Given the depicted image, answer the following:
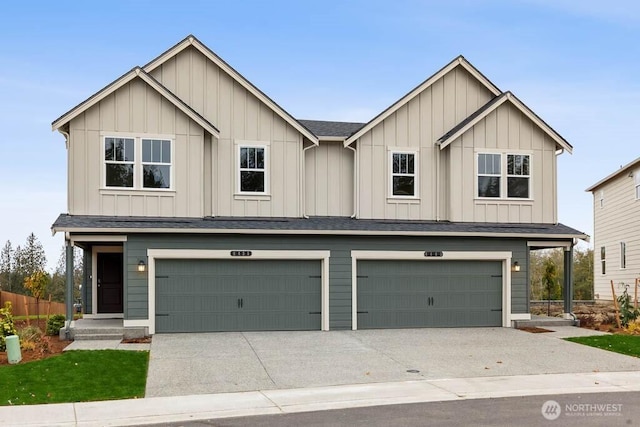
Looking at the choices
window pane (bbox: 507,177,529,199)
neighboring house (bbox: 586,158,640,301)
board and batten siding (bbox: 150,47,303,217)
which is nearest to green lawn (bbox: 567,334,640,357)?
window pane (bbox: 507,177,529,199)

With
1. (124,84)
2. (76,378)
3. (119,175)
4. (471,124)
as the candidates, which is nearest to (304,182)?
(471,124)

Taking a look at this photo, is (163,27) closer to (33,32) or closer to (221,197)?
(33,32)

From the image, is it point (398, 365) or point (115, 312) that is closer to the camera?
point (398, 365)

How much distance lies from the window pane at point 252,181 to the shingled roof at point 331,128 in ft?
8.77

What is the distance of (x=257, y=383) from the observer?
1252 centimetres

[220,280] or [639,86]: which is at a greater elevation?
[639,86]

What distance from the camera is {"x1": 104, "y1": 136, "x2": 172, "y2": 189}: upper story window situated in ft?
63.8

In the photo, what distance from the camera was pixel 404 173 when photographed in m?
22.0

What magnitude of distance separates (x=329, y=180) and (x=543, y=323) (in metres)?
8.09

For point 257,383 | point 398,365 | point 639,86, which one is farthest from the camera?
point 639,86

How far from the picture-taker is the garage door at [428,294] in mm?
20219

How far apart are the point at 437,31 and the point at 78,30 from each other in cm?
1143

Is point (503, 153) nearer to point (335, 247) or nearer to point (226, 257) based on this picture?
point (335, 247)

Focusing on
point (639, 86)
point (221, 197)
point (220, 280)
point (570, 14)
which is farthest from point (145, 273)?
point (639, 86)
